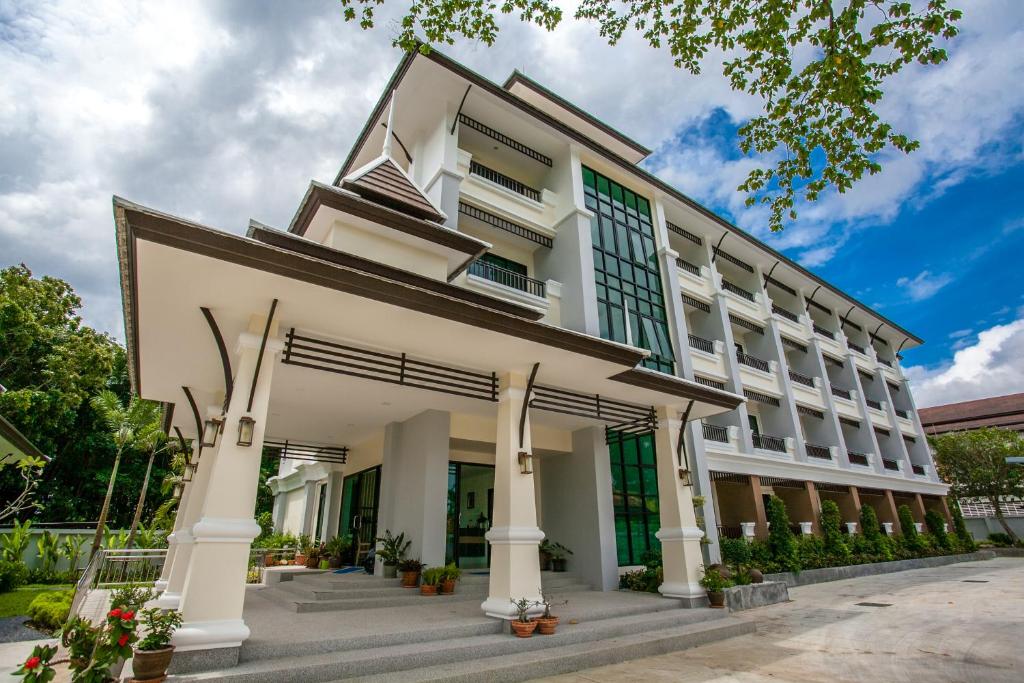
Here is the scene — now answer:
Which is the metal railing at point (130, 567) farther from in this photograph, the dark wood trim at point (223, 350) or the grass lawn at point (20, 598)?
the dark wood trim at point (223, 350)

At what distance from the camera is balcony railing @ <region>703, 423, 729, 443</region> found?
15703mm

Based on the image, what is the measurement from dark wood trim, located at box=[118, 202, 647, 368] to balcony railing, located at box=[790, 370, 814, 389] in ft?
54.0

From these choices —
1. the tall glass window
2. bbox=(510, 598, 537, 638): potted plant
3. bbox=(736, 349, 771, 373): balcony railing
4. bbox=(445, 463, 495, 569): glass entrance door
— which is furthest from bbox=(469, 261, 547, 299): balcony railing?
bbox=(736, 349, 771, 373): balcony railing

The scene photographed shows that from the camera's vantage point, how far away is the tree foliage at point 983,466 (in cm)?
2597

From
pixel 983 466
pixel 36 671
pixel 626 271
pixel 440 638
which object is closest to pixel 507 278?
pixel 626 271

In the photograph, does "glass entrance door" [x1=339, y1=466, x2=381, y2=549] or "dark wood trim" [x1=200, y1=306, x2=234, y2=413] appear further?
"glass entrance door" [x1=339, y1=466, x2=381, y2=549]

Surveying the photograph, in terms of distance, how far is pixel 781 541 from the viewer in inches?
571

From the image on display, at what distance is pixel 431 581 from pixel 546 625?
9.51 ft

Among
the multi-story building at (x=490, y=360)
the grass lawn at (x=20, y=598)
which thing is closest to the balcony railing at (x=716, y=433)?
the multi-story building at (x=490, y=360)

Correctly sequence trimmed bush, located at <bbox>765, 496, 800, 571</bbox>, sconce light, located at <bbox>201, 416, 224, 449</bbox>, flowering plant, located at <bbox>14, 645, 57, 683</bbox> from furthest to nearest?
trimmed bush, located at <bbox>765, 496, 800, 571</bbox>, sconce light, located at <bbox>201, 416, 224, 449</bbox>, flowering plant, located at <bbox>14, 645, 57, 683</bbox>

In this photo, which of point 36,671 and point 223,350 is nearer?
point 36,671

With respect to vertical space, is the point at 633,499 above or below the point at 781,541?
Answer: above

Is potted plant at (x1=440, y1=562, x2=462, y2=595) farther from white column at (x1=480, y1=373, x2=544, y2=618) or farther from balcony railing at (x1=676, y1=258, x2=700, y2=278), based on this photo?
balcony railing at (x1=676, y1=258, x2=700, y2=278)

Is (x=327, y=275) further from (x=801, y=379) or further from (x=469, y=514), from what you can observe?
(x=801, y=379)
